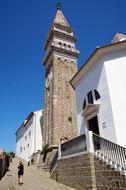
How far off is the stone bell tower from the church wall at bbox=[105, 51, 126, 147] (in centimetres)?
1336

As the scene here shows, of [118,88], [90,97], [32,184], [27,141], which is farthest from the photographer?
[27,141]

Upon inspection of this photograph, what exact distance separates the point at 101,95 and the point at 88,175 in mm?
5637

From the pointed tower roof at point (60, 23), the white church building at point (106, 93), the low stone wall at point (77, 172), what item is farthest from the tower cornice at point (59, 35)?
the low stone wall at point (77, 172)

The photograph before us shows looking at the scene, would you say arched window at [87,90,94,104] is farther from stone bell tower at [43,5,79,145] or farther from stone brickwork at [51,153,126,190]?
stone bell tower at [43,5,79,145]

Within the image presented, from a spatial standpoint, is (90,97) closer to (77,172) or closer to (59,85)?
(77,172)

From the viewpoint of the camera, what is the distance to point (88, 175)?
29.0 feet

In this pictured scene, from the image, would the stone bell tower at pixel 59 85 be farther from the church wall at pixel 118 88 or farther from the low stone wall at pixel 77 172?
the church wall at pixel 118 88

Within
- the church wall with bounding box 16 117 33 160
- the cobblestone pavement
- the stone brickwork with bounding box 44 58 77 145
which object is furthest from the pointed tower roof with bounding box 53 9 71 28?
the cobblestone pavement

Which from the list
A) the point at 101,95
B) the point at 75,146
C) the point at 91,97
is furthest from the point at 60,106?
the point at 75,146

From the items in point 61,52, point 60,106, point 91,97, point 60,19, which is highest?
point 60,19

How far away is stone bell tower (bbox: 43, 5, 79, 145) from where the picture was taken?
2478 cm

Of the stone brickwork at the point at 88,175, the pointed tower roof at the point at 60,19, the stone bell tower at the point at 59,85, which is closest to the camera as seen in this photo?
the stone brickwork at the point at 88,175

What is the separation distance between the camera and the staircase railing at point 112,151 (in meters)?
7.39

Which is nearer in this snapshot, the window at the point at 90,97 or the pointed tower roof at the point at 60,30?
the window at the point at 90,97
